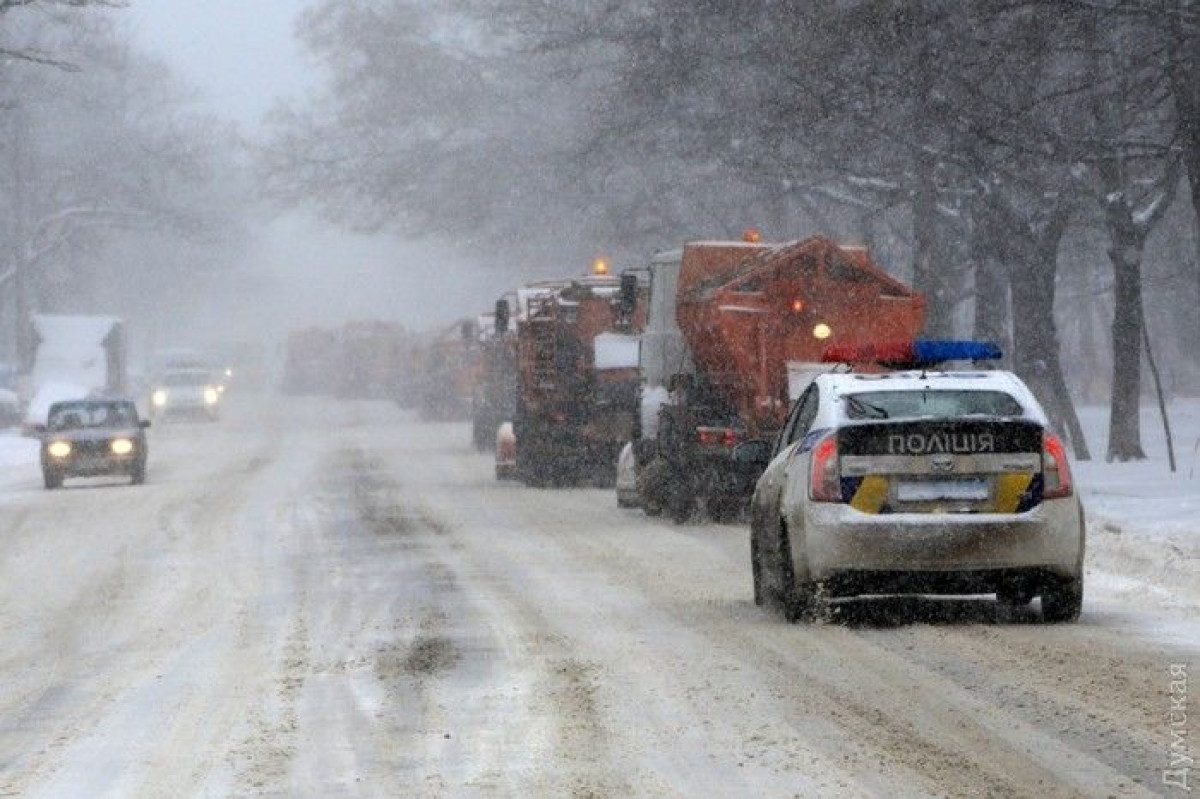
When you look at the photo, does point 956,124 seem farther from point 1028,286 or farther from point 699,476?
point 1028,286

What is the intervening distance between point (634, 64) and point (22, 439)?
27.1 m

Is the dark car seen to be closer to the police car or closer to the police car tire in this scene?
the police car tire

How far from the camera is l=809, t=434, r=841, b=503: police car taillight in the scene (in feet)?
48.7

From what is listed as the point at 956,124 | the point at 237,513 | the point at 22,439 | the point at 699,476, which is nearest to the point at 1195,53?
the point at 956,124

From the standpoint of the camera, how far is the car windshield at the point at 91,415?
41.0m

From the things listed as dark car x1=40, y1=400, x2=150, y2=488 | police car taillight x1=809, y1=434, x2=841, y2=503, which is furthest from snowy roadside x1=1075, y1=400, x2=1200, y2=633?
dark car x1=40, y1=400, x2=150, y2=488

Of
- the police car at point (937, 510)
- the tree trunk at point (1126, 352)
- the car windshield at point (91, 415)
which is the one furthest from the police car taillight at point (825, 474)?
the car windshield at point (91, 415)

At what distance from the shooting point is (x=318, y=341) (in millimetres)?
100938

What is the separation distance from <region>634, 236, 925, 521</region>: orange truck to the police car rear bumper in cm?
1101

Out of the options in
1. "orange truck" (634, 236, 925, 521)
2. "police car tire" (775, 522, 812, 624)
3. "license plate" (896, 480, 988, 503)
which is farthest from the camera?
"orange truck" (634, 236, 925, 521)

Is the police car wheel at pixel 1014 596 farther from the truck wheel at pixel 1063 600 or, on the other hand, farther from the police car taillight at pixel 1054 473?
the police car taillight at pixel 1054 473

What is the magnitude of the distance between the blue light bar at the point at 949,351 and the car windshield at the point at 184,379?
5881 centimetres

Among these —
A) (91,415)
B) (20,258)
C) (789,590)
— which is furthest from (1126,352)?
(20,258)

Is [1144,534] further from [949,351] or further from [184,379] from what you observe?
[184,379]
